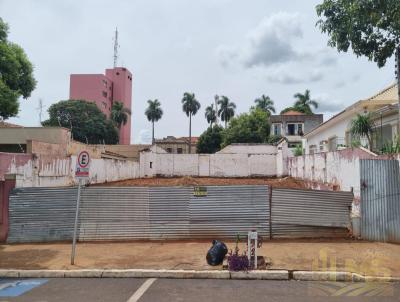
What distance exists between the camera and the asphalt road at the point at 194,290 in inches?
243

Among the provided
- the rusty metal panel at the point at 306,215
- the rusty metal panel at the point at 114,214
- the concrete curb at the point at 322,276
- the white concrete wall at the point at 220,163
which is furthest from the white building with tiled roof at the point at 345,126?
the rusty metal panel at the point at 114,214

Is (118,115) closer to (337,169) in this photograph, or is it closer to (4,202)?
(337,169)

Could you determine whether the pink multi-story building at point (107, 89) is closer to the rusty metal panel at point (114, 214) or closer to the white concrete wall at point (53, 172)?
the white concrete wall at point (53, 172)

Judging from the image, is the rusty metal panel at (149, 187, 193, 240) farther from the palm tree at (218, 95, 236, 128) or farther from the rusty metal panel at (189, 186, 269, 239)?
the palm tree at (218, 95, 236, 128)

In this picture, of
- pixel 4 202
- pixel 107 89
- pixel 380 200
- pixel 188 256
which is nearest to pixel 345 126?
pixel 380 200

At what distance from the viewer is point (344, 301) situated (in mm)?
5996

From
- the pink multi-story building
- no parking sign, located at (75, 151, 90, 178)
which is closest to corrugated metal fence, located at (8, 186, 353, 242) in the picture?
no parking sign, located at (75, 151, 90, 178)

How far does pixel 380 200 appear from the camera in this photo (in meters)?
10.4

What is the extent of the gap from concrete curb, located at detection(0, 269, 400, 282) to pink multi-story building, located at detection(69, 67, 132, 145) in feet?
244

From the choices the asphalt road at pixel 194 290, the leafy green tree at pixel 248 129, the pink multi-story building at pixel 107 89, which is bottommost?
the asphalt road at pixel 194 290

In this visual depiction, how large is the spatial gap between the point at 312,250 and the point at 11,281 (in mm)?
7018

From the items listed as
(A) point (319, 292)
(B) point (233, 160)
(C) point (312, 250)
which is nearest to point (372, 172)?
(C) point (312, 250)

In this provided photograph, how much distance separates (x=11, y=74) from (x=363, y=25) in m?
15.2

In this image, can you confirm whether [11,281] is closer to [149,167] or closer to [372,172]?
[372,172]
